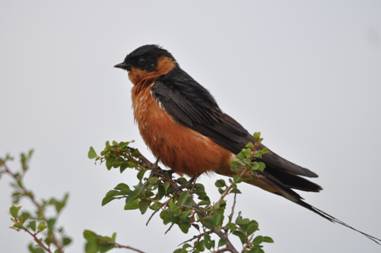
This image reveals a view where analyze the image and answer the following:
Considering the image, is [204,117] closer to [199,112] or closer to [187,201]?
[199,112]

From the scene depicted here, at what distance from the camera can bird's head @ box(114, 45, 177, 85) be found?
756 centimetres

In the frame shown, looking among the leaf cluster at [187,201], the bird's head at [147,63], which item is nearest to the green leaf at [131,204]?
the leaf cluster at [187,201]

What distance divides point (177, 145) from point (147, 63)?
157cm

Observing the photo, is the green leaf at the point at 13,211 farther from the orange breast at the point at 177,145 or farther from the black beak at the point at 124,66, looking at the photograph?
the black beak at the point at 124,66

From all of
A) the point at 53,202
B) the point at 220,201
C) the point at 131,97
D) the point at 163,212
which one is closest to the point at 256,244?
the point at 220,201

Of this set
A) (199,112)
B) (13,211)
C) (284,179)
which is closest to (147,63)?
(199,112)

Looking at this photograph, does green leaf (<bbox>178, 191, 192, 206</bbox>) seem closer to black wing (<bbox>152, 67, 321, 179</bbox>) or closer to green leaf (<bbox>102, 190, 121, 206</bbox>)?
green leaf (<bbox>102, 190, 121, 206</bbox>)

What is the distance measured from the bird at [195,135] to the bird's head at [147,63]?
0.18m

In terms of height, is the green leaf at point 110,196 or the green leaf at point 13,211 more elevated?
the green leaf at point 110,196

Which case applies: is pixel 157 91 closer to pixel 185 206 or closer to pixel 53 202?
pixel 185 206

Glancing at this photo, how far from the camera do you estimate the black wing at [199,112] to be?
22.1 ft

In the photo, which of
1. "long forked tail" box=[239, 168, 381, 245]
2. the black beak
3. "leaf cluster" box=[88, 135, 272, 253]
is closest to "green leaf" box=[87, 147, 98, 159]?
"leaf cluster" box=[88, 135, 272, 253]

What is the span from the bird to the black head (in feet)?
1.08

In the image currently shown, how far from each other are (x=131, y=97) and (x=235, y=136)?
1.35 m
